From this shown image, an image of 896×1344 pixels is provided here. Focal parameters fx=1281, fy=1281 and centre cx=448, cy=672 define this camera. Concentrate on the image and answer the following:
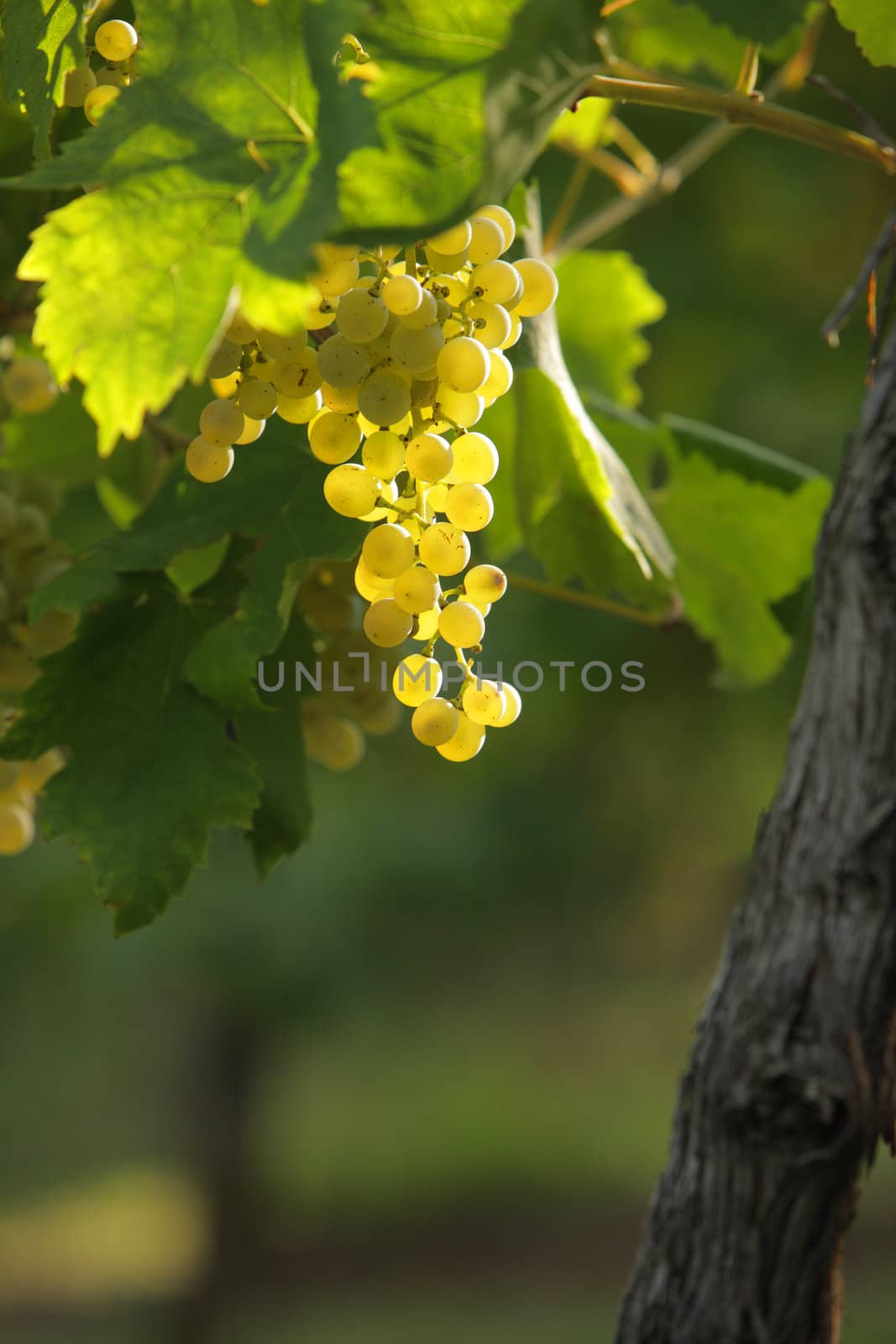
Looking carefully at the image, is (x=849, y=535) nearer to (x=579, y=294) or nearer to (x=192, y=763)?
(x=192, y=763)

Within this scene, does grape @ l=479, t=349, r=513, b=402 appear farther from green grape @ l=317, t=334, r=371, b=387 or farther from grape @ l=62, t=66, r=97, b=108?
grape @ l=62, t=66, r=97, b=108

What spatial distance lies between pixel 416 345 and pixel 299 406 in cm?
6

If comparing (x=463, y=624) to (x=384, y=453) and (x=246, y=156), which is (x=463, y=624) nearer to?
(x=384, y=453)

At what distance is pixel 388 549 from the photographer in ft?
1.47

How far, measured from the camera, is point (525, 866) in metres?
5.43

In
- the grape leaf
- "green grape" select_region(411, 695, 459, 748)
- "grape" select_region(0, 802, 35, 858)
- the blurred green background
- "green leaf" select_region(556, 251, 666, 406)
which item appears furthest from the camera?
the blurred green background

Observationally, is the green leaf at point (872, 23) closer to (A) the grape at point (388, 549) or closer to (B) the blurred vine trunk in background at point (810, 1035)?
(B) the blurred vine trunk in background at point (810, 1035)

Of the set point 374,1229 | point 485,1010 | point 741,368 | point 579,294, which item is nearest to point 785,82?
point 579,294

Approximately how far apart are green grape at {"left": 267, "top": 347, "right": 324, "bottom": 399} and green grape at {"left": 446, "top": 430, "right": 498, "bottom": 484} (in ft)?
0.18

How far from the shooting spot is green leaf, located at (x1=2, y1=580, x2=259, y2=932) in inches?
20.2

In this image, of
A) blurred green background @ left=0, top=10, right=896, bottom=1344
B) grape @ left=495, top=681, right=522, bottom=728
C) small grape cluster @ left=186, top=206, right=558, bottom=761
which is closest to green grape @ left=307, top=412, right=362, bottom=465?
small grape cluster @ left=186, top=206, right=558, bottom=761

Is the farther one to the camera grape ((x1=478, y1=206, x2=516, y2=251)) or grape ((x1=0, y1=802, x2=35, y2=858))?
grape ((x1=0, y1=802, x2=35, y2=858))

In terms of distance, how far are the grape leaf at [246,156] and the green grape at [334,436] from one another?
97mm

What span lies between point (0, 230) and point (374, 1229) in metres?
7.43
